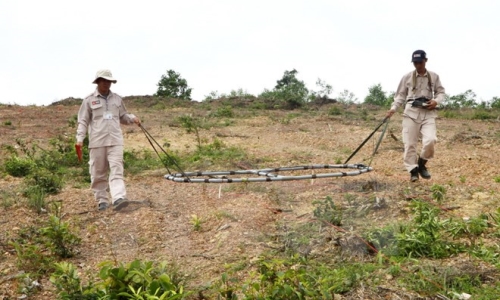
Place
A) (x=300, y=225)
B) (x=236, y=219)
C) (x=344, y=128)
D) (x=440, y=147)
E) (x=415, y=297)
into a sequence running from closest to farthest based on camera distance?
(x=415, y=297) → (x=300, y=225) → (x=236, y=219) → (x=440, y=147) → (x=344, y=128)

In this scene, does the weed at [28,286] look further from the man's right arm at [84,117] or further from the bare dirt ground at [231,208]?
the man's right arm at [84,117]

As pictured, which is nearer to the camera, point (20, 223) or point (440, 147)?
point (20, 223)

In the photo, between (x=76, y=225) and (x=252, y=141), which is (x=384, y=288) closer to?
(x=76, y=225)

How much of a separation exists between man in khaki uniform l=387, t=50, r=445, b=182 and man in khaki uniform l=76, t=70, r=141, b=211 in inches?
122

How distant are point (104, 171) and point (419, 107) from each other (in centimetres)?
365

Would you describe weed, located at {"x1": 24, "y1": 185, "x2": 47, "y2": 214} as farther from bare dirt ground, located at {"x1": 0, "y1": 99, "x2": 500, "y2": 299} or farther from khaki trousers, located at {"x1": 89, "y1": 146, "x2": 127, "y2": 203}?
khaki trousers, located at {"x1": 89, "y1": 146, "x2": 127, "y2": 203}

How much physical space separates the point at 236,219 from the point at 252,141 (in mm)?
6944

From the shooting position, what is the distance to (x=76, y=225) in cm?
521

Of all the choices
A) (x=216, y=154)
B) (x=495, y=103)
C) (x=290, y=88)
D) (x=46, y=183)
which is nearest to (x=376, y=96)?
(x=290, y=88)

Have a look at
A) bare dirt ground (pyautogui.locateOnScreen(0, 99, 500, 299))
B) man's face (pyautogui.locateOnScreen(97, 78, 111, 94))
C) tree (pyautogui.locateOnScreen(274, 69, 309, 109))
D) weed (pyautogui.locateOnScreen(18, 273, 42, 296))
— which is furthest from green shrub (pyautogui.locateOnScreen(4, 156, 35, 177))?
tree (pyautogui.locateOnScreen(274, 69, 309, 109))

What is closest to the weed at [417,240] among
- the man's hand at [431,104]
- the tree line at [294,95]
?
the man's hand at [431,104]

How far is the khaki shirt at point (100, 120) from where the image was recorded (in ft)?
19.3

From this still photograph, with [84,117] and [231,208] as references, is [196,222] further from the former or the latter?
[84,117]

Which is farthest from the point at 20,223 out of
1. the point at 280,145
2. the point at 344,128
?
the point at 344,128
